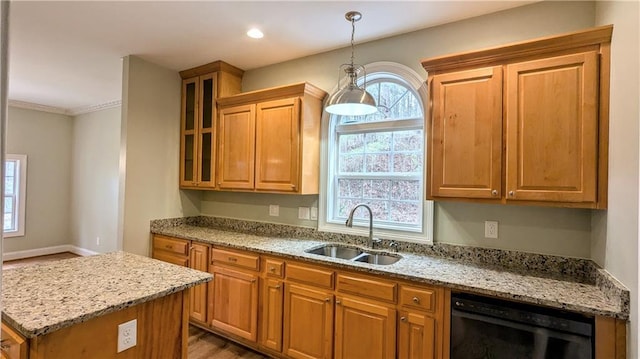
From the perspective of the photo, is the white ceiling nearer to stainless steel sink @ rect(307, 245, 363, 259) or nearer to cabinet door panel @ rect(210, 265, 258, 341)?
stainless steel sink @ rect(307, 245, 363, 259)

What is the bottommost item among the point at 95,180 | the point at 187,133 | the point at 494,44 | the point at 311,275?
the point at 311,275

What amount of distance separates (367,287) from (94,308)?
149 centimetres

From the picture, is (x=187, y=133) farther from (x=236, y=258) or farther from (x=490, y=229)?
(x=490, y=229)

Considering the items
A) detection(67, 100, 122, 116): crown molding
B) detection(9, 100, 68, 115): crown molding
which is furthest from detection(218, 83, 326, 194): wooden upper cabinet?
detection(9, 100, 68, 115): crown molding

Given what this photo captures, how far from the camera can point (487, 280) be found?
1920 mm

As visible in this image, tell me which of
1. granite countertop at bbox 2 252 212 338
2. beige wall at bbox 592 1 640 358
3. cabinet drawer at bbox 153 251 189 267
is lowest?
cabinet drawer at bbox 153 251 189 267

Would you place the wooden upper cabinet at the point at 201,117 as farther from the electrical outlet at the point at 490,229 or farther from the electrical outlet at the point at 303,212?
the electrical outlet at the point at 490,229

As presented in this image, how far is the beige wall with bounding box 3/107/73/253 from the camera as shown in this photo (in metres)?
5.49

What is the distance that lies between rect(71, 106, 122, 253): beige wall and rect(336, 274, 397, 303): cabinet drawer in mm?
4442

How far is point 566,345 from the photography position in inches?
64.4

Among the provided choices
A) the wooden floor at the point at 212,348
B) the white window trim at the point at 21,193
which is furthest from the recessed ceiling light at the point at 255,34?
the white window trim at the point at 21,193

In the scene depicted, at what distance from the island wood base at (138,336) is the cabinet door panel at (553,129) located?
200 centimetres

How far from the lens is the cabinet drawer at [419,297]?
6.42 feet

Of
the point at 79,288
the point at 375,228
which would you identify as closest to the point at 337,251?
the point at 375,228
